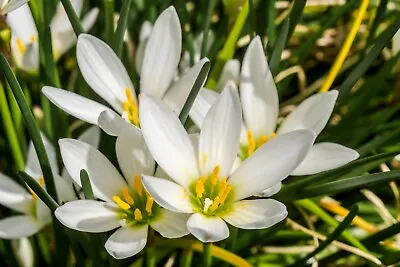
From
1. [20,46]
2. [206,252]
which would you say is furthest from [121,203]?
[20,46]

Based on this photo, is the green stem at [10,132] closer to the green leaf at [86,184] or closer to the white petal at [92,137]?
the white petal at [92,137]

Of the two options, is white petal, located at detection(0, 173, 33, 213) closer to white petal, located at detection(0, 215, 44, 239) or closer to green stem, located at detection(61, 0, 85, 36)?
white petal, located at detection(0, 215, 44, 239)

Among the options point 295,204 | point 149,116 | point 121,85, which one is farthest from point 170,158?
point 295,204

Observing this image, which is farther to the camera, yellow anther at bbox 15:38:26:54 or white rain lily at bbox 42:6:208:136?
yellow anther at bbox 15:38:26:54

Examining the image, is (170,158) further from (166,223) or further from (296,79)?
(296,79)

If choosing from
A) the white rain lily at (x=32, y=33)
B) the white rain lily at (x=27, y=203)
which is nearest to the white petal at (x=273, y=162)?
the white rain lily at (x=27, y=203)

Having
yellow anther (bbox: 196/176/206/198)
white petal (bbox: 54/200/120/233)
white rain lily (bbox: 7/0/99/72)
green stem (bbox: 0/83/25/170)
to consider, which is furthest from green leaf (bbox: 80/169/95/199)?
white rain lily (bbox: 7/0/99/72)

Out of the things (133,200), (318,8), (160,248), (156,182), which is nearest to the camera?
(156,182)
